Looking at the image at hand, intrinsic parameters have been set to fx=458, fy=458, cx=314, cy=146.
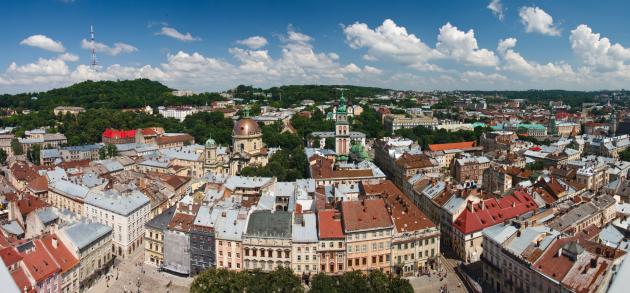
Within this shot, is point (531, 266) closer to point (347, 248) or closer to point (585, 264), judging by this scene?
point (585, 264)

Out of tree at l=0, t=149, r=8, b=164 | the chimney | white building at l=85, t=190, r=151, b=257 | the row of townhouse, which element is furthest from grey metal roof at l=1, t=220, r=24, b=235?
tree at l=0, t=149, r=8, b=164

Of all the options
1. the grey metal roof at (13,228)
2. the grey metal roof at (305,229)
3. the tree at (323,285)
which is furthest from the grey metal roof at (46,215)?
the tree at (323,285)

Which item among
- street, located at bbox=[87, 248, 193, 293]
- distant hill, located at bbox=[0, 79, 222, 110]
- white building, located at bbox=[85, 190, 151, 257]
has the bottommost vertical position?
street, located at bbox=[87, 248, 193, 293]

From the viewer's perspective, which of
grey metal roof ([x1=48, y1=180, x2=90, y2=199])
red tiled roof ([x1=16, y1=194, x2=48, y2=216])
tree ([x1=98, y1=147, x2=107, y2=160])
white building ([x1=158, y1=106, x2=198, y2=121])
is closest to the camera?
red tiled roof ([x1=16, y1=194, x2=48, y2=216])

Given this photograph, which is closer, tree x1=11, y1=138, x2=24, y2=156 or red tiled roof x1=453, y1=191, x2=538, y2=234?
red tiled roof x1=453, y1=191, x2=538, y2=234

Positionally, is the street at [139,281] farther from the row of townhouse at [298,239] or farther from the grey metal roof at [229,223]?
the grey metal roof at [229,223]

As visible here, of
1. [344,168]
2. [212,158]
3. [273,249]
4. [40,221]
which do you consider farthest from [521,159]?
[40,221]

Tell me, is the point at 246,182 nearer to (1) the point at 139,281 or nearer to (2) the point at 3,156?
(1) the point at 139,281

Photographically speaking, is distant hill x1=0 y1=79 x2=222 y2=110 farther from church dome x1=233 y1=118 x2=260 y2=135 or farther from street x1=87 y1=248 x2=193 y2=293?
street x1=87 y1=248 x2=193 y2=293
